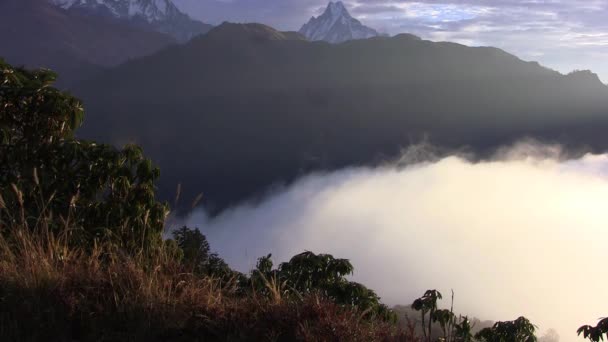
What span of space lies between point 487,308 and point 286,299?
489 ft

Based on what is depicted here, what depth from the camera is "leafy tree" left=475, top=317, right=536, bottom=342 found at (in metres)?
6.73

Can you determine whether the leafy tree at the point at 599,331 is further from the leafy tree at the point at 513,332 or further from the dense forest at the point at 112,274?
the leafy tree at the point at 513,332

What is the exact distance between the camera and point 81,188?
5.37 metres

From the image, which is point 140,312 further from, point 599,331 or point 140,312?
point 599,331

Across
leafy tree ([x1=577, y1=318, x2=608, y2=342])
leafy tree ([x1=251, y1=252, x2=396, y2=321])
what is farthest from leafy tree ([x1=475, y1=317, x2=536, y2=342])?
leafy tree ([x1=251, y1=252, x2=396, y2=321])

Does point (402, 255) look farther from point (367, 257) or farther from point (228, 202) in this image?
point (228, 202)

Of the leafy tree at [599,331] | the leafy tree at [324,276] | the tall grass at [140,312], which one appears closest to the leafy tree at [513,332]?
the leafy tree at [599,331]

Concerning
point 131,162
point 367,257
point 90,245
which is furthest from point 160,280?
point 367,257

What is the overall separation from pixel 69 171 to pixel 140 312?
2.40 m

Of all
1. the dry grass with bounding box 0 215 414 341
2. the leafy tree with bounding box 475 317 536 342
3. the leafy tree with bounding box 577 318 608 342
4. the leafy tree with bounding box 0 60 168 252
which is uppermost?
the leafy tree with bounding box 0 60 168 252

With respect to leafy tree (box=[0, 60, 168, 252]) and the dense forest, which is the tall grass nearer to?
the dense forest

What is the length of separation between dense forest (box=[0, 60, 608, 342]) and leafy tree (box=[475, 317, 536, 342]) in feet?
0.06

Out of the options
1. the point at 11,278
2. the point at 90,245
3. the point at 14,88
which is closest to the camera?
the point at 11,278

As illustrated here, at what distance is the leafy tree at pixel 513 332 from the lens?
265 inches
